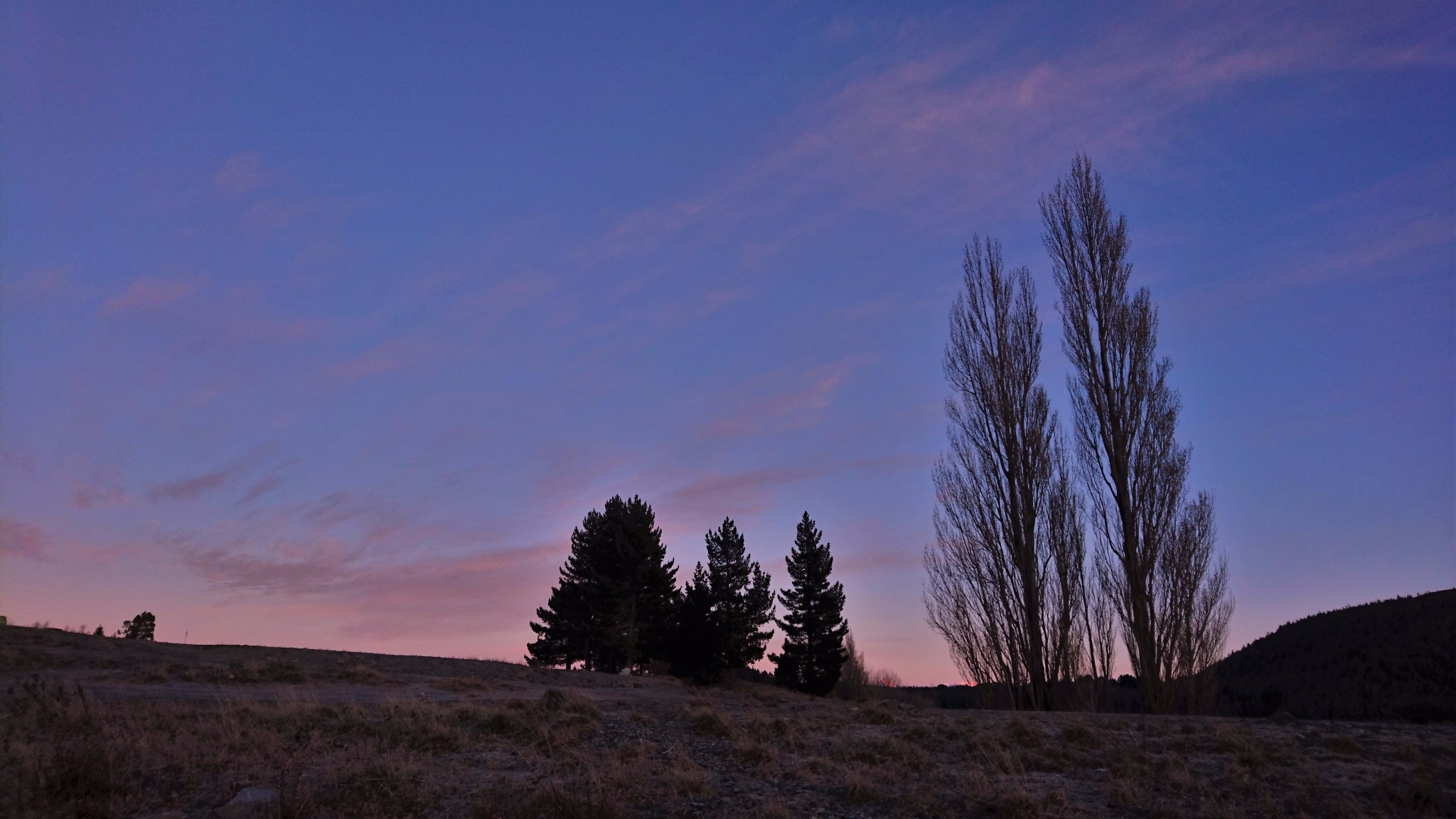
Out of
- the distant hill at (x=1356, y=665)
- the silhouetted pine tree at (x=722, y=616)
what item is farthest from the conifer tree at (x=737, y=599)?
the distant hill at (x=1356, y=665)

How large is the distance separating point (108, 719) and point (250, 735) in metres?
2.42

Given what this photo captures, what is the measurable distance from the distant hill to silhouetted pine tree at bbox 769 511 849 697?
685 inches

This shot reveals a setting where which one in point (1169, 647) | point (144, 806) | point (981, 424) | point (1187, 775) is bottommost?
point (144, 806)

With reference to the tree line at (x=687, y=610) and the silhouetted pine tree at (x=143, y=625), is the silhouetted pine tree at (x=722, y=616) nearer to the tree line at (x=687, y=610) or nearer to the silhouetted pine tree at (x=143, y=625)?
the tree line at (x=687, y=610)

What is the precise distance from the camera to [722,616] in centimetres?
3878

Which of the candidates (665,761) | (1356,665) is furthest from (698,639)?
(665,761)

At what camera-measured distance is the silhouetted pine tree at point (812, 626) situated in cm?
3931

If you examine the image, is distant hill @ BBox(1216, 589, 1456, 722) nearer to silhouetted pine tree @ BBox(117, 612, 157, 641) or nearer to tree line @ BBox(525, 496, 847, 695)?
tree line @ BBox(525, 496, 847, 695)

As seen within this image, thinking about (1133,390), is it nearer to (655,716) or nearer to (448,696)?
(655,716)

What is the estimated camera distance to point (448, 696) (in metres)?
15.8

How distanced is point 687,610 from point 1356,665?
24.1 meters

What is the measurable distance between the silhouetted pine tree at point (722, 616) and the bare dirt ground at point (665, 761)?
72.2 ft

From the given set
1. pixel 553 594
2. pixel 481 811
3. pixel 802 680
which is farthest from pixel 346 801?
pixel 553 594

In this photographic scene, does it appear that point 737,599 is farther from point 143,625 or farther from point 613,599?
point 143,625
